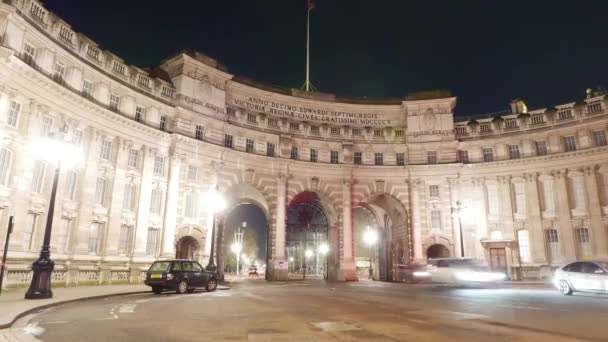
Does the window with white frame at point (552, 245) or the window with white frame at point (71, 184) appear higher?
the window with white frame at point (71, 184)

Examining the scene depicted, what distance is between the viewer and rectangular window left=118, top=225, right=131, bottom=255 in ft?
99.9

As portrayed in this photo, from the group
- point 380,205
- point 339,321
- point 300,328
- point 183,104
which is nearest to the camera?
point 300,328

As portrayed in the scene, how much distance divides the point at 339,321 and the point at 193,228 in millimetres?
26115

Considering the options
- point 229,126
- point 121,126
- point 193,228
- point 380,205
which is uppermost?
point 229,126

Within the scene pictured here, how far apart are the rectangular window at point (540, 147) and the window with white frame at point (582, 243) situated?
7.73m

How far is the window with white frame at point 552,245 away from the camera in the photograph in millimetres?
38125

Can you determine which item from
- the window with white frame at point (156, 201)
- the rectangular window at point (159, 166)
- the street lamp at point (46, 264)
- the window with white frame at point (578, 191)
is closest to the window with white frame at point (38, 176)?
the window with white frame at point (156, 201)

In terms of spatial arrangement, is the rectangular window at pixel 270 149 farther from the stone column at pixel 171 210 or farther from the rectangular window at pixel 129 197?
the rectangular window at pixel 129 197

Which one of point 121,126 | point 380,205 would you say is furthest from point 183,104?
point 380,205

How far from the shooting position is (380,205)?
48094 mm

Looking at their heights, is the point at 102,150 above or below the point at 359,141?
below

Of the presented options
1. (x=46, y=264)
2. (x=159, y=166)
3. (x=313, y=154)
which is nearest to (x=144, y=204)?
(x=159, y=166)

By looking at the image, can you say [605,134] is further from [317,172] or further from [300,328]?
[300,328]

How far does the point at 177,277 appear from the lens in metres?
21.4
